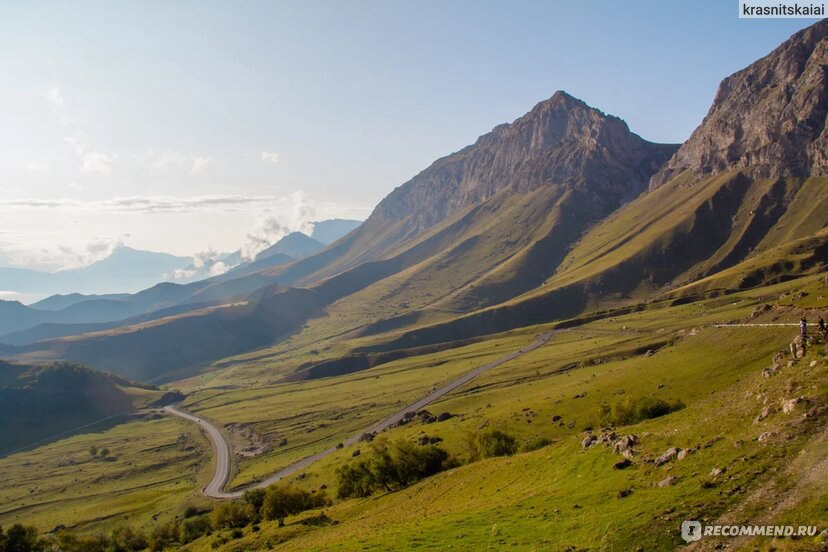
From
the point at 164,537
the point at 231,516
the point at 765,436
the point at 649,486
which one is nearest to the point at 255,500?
the point at 231,516

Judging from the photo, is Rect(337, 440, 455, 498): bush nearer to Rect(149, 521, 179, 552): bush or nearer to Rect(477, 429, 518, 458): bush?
Rect(477, 429, 518, 458): bush

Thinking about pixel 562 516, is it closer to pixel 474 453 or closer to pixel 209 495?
pixel 474 453

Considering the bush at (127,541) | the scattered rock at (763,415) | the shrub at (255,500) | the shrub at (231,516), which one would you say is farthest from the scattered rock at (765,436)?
the bush at (127,541)

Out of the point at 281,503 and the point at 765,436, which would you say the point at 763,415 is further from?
the point at 281,503

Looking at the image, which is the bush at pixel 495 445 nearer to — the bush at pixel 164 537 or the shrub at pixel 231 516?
the shrub at pixel 231 516

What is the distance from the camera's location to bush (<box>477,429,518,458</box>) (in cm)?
8509

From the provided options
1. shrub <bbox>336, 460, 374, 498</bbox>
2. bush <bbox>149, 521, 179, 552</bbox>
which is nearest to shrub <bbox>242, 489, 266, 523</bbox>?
shrub <bbox>336, 460, 374, 498</bbox>

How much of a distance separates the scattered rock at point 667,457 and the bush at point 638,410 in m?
28.9

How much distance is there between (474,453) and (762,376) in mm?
49167

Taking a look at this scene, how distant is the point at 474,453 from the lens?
90.7 metres

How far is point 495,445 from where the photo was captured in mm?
85250

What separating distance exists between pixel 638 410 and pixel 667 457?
31719 mm

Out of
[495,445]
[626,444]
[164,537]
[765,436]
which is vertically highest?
[765,436]

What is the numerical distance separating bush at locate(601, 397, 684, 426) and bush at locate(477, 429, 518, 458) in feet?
51.9
